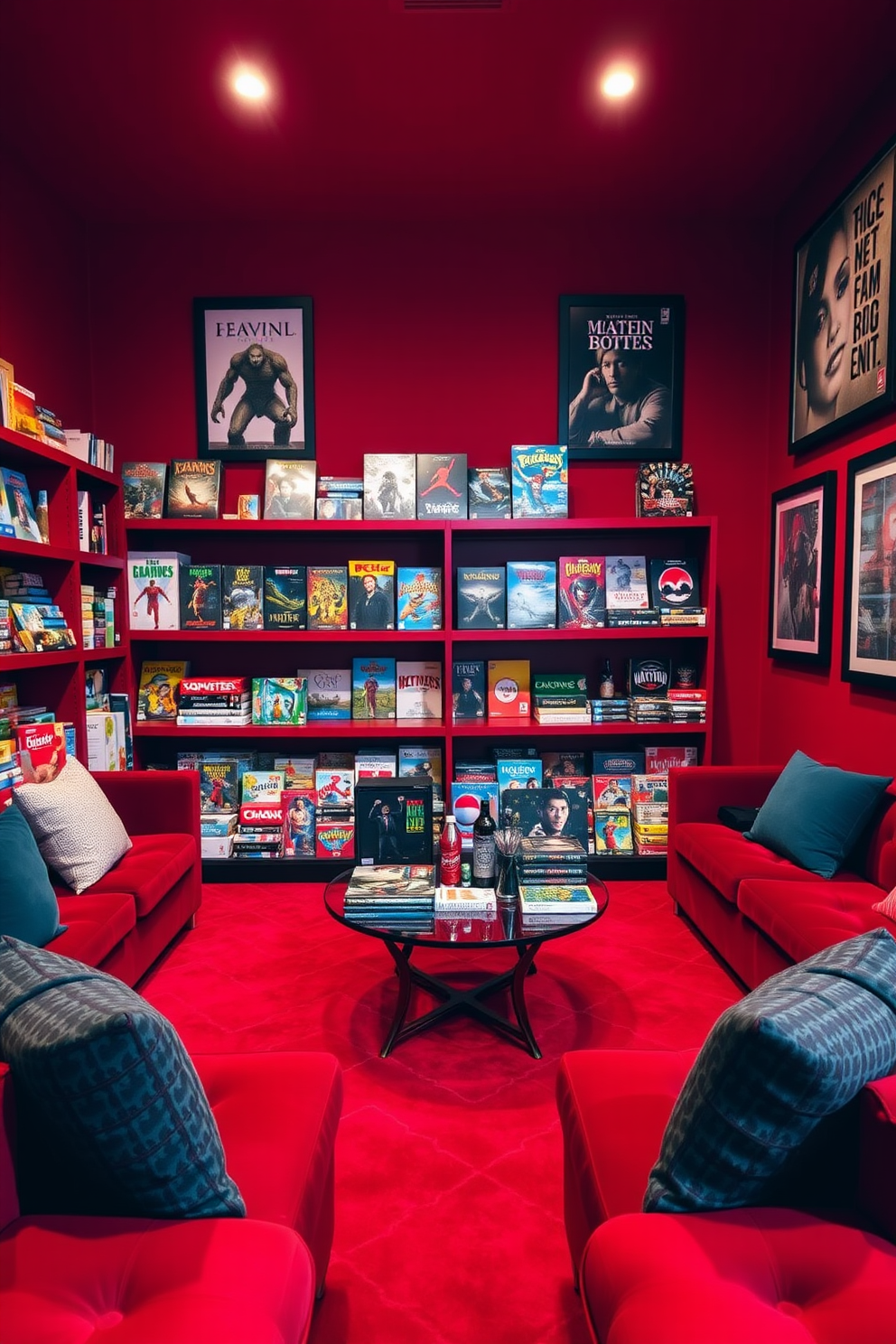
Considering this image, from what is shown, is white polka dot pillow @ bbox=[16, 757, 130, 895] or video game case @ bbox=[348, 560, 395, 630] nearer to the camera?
white polka dot pillow @ bbox=[16, 757, 130, 895]

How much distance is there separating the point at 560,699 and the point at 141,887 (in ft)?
7.45

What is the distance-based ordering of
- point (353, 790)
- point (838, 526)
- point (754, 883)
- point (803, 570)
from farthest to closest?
point (353, 790)
point (803, 570)
point (838, 526)
point (754, 883)

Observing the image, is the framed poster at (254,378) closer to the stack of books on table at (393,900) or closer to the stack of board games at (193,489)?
the stack of board games at (193,489)

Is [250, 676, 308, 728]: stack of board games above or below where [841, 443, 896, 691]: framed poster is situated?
below

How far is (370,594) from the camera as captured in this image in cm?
395

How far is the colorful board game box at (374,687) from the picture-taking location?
13.5 ft

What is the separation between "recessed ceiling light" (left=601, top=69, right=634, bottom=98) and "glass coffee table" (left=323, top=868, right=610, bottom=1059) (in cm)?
309

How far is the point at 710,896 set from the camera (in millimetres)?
3020

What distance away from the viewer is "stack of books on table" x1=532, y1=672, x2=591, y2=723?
3967 mm


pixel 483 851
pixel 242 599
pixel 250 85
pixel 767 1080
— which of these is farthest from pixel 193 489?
pixel 767 1080

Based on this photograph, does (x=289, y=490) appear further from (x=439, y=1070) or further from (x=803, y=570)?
(x=439, y=1070)

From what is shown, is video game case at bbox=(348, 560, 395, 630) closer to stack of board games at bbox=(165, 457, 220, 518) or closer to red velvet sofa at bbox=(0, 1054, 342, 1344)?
stack of board games at bbox=(165, 457, 220, 518)

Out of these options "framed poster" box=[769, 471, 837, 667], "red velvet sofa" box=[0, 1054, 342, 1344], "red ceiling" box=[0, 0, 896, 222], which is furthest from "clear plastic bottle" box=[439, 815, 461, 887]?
"red ceiling" box=[0, 0, 896, 222]

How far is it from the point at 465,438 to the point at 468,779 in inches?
75.4
